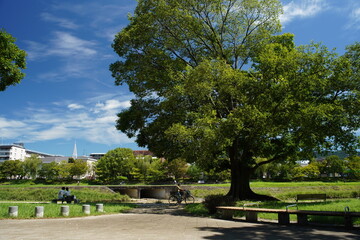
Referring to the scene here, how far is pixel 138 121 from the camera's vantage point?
866 inches

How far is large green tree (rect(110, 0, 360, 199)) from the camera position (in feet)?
52.1

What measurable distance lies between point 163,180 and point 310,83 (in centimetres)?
6104

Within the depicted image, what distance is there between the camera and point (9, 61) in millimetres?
15578

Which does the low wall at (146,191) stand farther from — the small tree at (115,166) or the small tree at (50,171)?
the small tree at (50,171)

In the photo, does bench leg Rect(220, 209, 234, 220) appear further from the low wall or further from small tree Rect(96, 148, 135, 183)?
small tree Rect(96, 148, 135, 183)

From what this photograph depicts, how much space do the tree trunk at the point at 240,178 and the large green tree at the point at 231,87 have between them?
7 cm

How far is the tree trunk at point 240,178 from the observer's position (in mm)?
20547

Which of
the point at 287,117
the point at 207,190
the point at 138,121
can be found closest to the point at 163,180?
the point at 207,190

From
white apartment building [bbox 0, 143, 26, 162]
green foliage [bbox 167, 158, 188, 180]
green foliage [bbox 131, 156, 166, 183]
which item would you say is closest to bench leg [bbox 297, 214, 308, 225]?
green foliage [bbox 167, 158, 188, 180]

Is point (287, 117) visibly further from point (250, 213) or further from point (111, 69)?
point (111, 69)

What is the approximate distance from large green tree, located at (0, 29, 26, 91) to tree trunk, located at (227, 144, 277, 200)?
14.3 m

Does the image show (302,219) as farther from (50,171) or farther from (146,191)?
(50,171)

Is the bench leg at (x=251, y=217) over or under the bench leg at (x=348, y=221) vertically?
under

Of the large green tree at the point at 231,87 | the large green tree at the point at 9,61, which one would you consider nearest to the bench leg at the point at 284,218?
the large green tree at the point at 231,87
